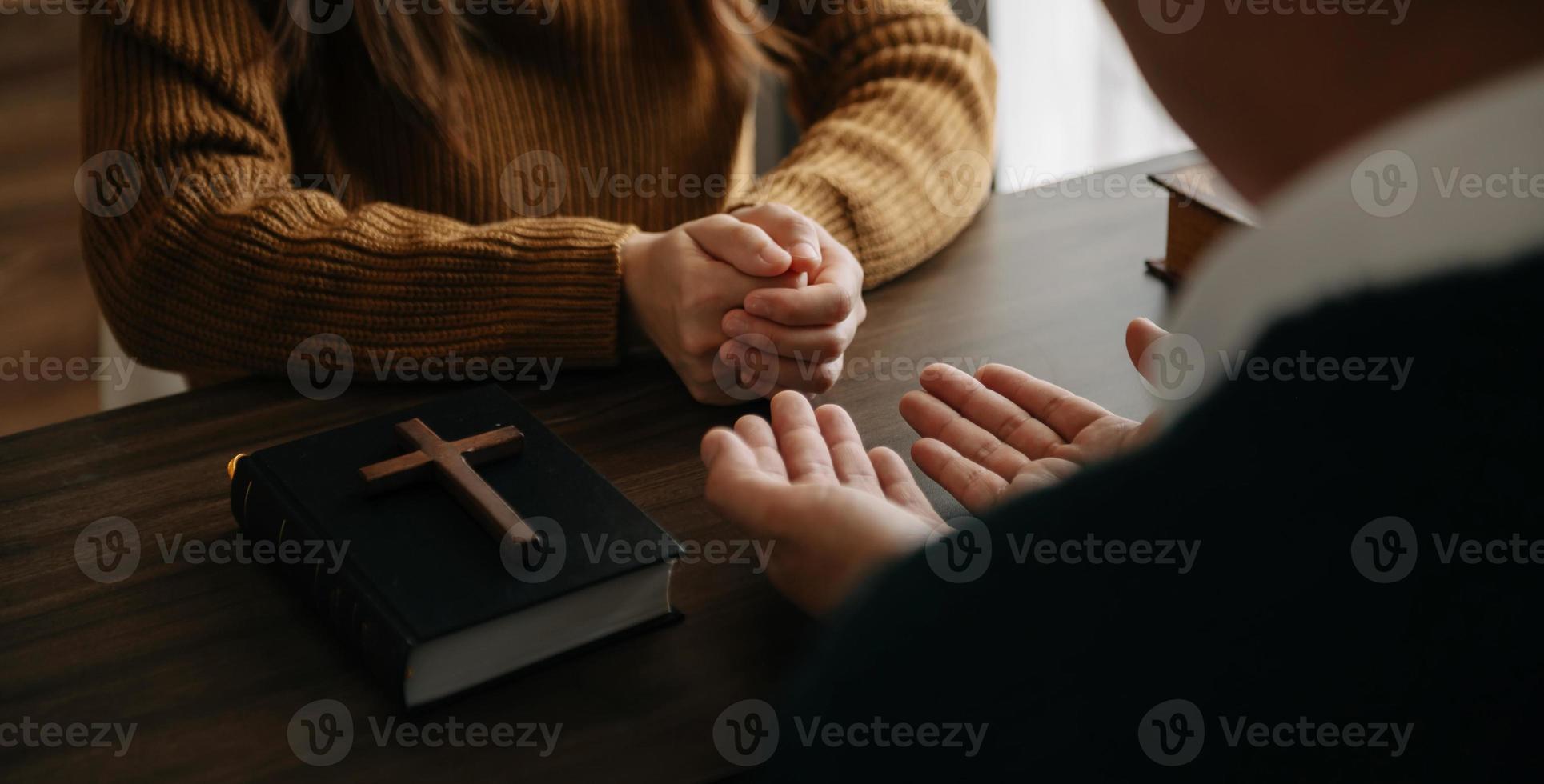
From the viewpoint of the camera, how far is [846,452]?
30.9 inches

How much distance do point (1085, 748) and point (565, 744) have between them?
10.1 inches

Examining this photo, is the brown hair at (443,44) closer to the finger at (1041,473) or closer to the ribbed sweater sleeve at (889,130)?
the ribbed sweater sleeve at (889,130)

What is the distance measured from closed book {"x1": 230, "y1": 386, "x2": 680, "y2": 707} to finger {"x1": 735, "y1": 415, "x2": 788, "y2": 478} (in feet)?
0.25

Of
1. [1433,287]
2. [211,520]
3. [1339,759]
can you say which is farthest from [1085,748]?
[211,520]

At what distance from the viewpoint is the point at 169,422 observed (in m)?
0.98

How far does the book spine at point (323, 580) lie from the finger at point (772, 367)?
34cm

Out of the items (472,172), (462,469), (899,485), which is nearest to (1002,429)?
(899,485)

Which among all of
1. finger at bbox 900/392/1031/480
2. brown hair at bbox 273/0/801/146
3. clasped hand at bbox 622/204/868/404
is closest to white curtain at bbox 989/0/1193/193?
brown hair at bbox 273/0/801/146

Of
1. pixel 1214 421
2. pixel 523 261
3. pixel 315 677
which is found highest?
pixel 1214 421

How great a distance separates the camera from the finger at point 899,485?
761 mm

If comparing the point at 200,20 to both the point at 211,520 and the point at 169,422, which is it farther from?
the point at 211,520

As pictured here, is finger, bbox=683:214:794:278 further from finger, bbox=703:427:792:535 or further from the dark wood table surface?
finger, bbox=703:427:792:535

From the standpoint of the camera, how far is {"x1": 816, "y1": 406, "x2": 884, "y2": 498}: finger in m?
0.76

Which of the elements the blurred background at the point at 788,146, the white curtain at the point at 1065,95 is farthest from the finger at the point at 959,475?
the white curtain at the point at 1065,95
